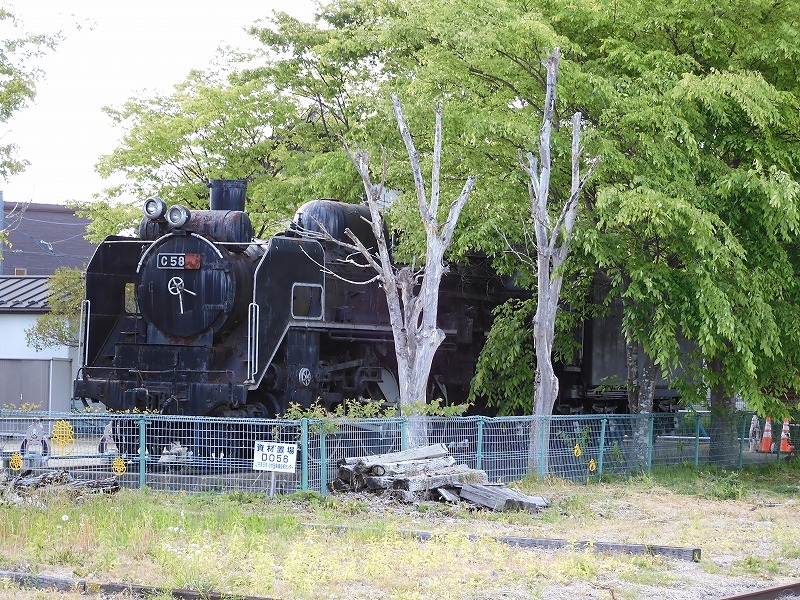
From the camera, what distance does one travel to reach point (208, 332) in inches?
712

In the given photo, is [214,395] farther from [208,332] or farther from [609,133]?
[609,133]

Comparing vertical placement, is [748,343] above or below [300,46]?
below

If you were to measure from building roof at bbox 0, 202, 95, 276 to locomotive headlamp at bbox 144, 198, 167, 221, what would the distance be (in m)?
35.9

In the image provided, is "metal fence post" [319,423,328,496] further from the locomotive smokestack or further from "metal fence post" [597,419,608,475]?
the locomotive smokestack

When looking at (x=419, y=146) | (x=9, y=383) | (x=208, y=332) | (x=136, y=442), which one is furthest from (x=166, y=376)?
(x=9, y=383)

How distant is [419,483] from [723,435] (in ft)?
28.4

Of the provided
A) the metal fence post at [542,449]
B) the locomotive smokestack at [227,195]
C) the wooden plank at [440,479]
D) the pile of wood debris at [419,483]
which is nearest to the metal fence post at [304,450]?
the pile of wood debris at [419,483]

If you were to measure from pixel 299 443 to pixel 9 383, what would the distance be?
20947 mm

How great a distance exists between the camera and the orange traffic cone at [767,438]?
24.9 m

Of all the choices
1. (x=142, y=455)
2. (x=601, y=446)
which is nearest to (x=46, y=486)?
(x=142, y=455)

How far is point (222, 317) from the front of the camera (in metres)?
18.0

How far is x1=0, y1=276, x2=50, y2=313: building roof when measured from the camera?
3341 cm

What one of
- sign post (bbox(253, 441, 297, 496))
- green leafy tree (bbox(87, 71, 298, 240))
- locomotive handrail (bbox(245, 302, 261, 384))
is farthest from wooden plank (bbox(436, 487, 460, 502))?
green leafy tree (bbox(87, 71, 298, 240))

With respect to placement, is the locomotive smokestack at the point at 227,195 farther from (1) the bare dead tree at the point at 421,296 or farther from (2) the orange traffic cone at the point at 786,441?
(2) the orange traffic cone at the point at 786,441
